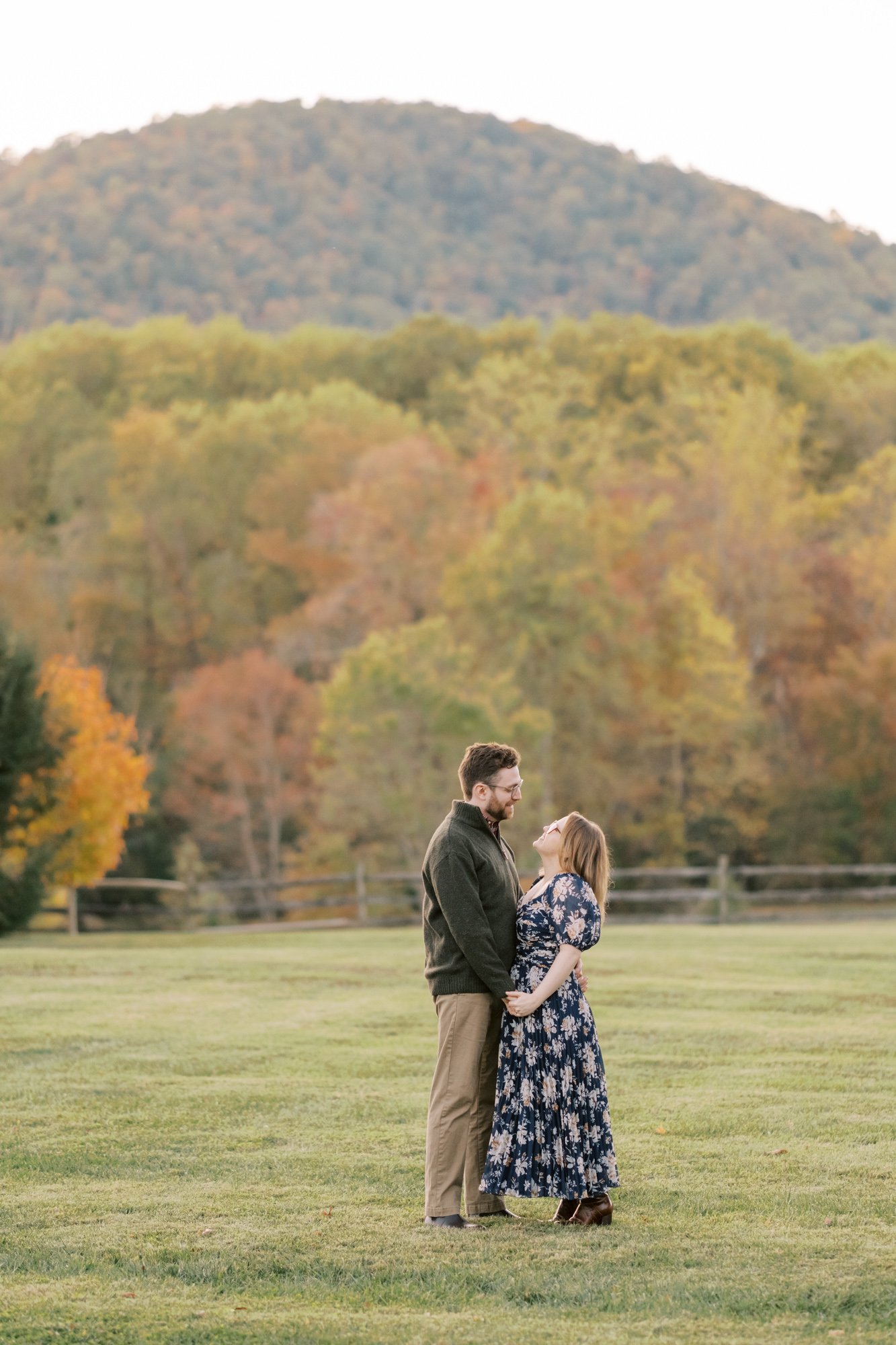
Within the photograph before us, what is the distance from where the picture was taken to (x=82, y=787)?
1212 inches

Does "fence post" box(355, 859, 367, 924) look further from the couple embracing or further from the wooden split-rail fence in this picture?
the couple embracing

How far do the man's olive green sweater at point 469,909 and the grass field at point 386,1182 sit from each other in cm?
95

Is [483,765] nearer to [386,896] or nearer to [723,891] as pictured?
[723,891]

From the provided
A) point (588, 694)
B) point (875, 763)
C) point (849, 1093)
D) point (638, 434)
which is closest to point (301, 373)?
point (638, 434)

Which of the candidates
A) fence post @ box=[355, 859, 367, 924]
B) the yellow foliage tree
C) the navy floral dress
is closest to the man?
the navy floral dress

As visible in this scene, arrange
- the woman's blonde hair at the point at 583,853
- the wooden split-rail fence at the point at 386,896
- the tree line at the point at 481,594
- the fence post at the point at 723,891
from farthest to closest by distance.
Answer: the tree line at the point at 481,594
the wooden split-rail fence at the point at 386,896
the fence post at the point at 723,891
the woman's blonde hair at the point at 583,853

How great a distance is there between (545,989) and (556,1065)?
31cm

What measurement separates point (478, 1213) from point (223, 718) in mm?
38756

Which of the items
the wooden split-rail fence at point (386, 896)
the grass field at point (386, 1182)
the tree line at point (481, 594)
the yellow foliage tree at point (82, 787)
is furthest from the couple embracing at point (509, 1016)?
Answer: the tree line at point (481, 594)

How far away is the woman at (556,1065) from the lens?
6211mm

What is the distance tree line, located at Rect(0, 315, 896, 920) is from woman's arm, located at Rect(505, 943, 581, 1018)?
974 inches

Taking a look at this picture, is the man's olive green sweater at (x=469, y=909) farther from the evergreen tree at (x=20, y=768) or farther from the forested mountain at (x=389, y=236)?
the forested mountain at (x=389, y=236)

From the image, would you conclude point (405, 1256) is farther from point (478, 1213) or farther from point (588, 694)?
point (588, 694)

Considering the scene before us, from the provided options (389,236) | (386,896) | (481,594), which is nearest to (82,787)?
(386,896)
